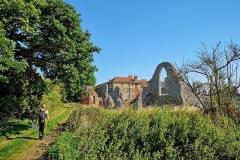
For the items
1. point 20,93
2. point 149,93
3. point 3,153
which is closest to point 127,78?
point 149,93

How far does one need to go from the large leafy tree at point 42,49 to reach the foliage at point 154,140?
4.05 meters

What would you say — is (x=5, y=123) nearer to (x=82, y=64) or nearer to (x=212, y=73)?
(x=82, y=64)

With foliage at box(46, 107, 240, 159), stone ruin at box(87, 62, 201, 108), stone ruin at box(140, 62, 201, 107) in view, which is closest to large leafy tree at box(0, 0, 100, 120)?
foliage at box(46, 107, 240, 159)

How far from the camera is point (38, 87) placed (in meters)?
14.1

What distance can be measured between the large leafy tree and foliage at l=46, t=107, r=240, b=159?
405 centimetres

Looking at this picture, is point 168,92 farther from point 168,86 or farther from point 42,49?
point 42,49

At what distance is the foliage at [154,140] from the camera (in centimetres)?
811

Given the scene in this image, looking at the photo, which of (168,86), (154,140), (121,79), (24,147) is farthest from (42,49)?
(121,79)

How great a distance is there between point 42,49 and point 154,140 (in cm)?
829

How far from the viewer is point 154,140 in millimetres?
9562

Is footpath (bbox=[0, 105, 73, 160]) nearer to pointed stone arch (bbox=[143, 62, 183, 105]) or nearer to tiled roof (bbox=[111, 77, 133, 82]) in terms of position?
pointed stone arch (bbox=[143, 62, 183, 105])

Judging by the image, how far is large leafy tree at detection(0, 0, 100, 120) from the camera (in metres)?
11.5

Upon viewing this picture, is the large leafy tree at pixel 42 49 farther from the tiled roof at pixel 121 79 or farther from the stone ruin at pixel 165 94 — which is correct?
the tiled roof at pixel 121 79

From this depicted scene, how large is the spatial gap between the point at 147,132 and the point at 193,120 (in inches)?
86.2
